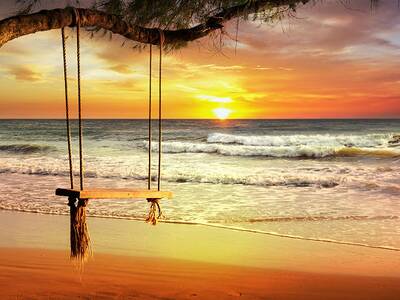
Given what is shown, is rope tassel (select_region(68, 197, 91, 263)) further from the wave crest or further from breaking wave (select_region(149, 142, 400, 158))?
the wave crest

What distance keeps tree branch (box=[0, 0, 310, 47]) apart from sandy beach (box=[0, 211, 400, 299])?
1.78 m

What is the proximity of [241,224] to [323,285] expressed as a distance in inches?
113

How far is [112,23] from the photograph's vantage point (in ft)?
9.78

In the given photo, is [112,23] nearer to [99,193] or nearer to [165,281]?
[99,193]

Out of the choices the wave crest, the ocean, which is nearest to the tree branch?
the ocean

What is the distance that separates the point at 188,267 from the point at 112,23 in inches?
96.1

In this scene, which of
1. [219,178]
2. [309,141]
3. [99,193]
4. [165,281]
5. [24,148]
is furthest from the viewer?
[309,141]

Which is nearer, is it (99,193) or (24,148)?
(99,193)

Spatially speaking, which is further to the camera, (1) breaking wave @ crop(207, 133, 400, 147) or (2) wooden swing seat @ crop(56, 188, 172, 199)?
(1) breaking wave @ crop(207, 133, 400, 147)

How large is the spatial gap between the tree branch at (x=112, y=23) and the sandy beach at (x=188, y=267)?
5.84ft

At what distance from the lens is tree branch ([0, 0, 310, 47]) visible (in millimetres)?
2621

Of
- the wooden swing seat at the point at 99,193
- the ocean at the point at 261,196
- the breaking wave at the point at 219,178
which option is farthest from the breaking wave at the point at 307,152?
the wooden swing seat at the point at 99,193

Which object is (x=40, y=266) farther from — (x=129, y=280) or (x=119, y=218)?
(x=119, y=218)

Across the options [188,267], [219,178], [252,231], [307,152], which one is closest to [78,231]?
[188,267]
